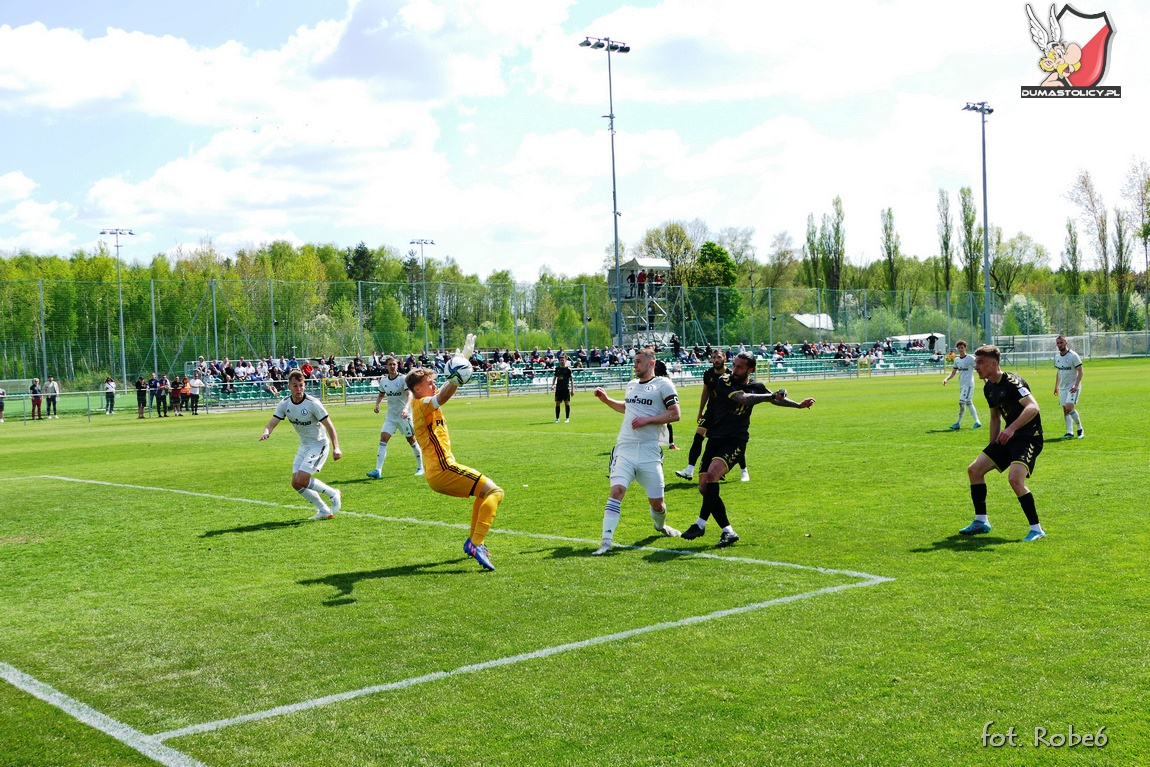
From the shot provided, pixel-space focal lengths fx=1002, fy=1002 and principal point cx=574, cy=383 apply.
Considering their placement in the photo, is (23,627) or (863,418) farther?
(863,418)

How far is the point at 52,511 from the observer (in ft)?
48.8

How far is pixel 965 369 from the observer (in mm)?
23359

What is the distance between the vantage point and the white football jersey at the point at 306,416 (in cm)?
1345

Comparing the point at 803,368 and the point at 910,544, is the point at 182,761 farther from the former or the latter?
the point at 803,368

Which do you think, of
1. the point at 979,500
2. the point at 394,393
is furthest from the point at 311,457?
the point at 979,500

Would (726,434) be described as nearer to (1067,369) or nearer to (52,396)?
→ (1067,369)

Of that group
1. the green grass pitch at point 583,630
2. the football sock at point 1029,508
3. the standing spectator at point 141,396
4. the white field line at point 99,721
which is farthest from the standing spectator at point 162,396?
the football sock at point 1029,508

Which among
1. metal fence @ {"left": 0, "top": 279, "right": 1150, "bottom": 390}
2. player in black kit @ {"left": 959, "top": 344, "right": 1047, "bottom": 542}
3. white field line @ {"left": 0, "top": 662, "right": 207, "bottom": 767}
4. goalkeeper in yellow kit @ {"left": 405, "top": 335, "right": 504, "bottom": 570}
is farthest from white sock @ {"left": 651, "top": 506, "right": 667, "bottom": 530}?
metal fence @ {"left": 0, "top": 279, "right": 1150, "bottom": 390}

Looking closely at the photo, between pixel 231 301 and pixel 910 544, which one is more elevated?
pixel 231 301

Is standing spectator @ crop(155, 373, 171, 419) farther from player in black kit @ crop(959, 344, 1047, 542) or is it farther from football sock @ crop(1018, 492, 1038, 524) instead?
football sock @ crop(1018, 492, 1038, 524)

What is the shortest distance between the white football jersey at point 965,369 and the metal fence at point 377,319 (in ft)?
123

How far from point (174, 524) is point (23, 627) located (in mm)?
5168

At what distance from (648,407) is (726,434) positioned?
1337 millimetres

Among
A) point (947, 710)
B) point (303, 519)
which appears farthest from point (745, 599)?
point (303, 519)
